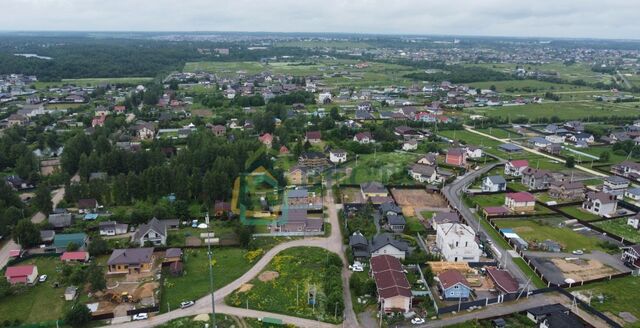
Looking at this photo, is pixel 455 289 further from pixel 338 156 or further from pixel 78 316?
pixel 338 156

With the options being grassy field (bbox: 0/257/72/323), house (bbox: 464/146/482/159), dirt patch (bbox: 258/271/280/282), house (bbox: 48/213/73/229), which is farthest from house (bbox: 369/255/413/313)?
house (bbox: 464/146/482/159)

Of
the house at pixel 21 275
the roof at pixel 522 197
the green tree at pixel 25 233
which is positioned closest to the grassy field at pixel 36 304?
the house at pixel 21 275

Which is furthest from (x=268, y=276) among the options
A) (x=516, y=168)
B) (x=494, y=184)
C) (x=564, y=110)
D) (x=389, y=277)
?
(x=564, y=110)

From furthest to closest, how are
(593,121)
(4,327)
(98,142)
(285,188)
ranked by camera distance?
(593,121), (98,142), (285,188), (4,327)

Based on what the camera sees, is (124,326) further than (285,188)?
No

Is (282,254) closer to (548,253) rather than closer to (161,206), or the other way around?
(161,206)

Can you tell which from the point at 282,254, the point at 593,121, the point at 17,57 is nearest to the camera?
the point at 282,254

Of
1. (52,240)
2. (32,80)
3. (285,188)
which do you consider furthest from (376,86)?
(52,240)
